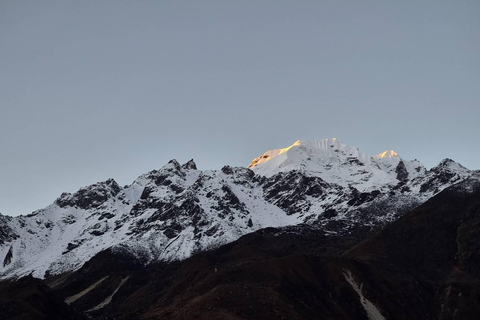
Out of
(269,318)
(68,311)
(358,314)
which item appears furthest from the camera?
(358,314)

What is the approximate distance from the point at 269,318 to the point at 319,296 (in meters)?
42.1

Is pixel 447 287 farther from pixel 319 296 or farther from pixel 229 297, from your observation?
pixel 229 297

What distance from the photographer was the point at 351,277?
189875 mm

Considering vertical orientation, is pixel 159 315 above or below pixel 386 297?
above

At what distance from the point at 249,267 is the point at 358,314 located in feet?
144

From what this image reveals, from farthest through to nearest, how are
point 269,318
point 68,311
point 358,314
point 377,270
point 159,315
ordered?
point 377,270 → point 358,314 → point 159,315 → point 68,311 → point 269,318

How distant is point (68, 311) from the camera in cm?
14225

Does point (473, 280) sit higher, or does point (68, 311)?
point (68, 311)

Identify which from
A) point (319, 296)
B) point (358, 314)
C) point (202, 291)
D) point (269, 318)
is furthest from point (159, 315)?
point (358, 314)

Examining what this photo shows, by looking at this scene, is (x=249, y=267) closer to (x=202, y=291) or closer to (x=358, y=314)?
(x=202, y=291)

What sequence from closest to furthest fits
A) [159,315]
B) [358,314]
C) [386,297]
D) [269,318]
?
[269,318], [159,315], [358,314], [386,297]

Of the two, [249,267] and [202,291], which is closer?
[202,291]

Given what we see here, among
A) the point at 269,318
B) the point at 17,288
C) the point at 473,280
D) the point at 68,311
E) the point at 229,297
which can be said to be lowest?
the point at 473,280

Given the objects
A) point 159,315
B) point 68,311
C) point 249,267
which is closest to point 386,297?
point 249,267
